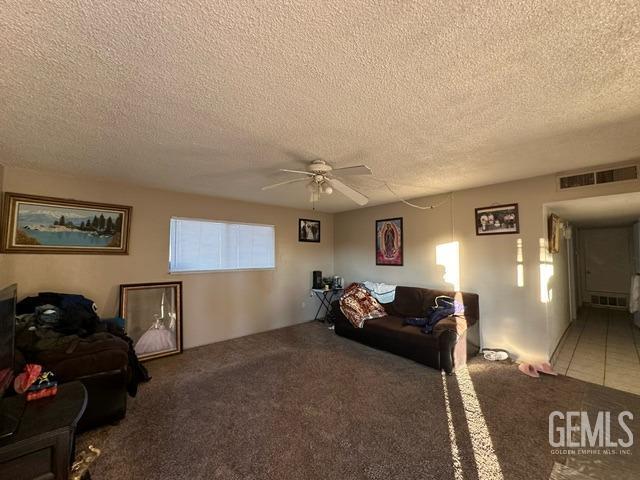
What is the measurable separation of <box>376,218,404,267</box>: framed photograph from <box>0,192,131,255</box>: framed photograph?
3.97 metres

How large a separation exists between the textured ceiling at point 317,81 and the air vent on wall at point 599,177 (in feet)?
1.00

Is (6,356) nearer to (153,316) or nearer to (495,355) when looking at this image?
(153,316)

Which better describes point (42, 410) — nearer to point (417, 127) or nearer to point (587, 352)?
point (417, 127)

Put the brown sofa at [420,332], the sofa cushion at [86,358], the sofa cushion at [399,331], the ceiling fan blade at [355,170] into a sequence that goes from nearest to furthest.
Result: the sofa cushion at [86,358], the ceiling fan blade at [355,170], the brown sofa at [420,332], the sofa cushion at [399,331]

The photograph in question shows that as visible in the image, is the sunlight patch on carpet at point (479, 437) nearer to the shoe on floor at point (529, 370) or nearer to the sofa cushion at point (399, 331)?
the sofa cushion at point (399, 331)

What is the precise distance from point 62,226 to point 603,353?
6992 millimetres

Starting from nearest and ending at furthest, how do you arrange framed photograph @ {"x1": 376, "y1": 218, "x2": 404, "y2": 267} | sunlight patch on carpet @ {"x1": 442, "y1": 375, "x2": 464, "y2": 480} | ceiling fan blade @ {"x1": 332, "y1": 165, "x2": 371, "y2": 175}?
sunlight patch on carpet @ {"x1": 442, "y1": 375, "x2": 464, "y2": 480} → ceiling fan blade @ {"x1": 332, "y1": 165, "x2": 371, "y2": 175} → framed photograph @ {"x1": 376, "y1": 218, "x2": 404, "y2": 267}

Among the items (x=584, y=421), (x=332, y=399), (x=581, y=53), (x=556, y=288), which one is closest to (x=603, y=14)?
(x=581, y=53)

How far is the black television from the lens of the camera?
125cm

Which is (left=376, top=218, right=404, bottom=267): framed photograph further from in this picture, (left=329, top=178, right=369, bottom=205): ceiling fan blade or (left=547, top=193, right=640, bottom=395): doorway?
(left=547, top=193, right=640, bottom=395): doorway

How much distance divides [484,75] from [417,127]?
0.59 metres

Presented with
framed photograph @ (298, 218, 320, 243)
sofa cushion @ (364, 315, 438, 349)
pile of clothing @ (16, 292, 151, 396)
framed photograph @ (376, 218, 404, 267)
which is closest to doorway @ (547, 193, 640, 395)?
sofa cushion @ (364, 315, 438, 349)

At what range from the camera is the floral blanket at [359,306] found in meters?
4.11

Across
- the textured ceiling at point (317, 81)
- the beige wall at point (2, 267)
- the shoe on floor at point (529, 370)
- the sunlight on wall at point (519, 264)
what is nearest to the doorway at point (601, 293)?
the shoe on floor at point (529, 370)
